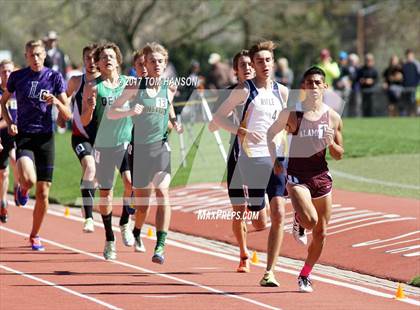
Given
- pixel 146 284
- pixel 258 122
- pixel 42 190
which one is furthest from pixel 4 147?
pixel 258 122

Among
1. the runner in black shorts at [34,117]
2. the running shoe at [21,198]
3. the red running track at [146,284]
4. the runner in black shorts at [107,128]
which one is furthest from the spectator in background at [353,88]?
the runner in black shorts at [107,128]

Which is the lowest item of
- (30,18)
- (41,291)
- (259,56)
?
(41,291)

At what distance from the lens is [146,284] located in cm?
1205

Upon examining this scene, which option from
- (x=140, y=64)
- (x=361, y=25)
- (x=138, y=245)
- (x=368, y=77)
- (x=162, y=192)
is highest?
(x=361, y=25)

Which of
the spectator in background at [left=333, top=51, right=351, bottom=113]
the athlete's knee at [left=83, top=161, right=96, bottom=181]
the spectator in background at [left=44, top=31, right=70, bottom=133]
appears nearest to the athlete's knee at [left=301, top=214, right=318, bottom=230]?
the athlete's knee at [left=83, top=161, right=96, bottom=181]

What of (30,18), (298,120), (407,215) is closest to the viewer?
(298,120)

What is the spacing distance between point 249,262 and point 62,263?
2.24 m

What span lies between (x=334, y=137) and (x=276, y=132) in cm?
58

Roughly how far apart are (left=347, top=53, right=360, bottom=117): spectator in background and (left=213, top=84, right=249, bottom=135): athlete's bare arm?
19996 mm

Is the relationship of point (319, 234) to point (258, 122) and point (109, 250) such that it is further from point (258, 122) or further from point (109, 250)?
point (109, 250)

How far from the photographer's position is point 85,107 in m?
13.2

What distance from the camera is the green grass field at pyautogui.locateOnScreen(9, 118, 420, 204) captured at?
64.8 ft

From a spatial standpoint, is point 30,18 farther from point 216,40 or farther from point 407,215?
point 407,215

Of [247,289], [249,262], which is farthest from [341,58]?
[247,289]
